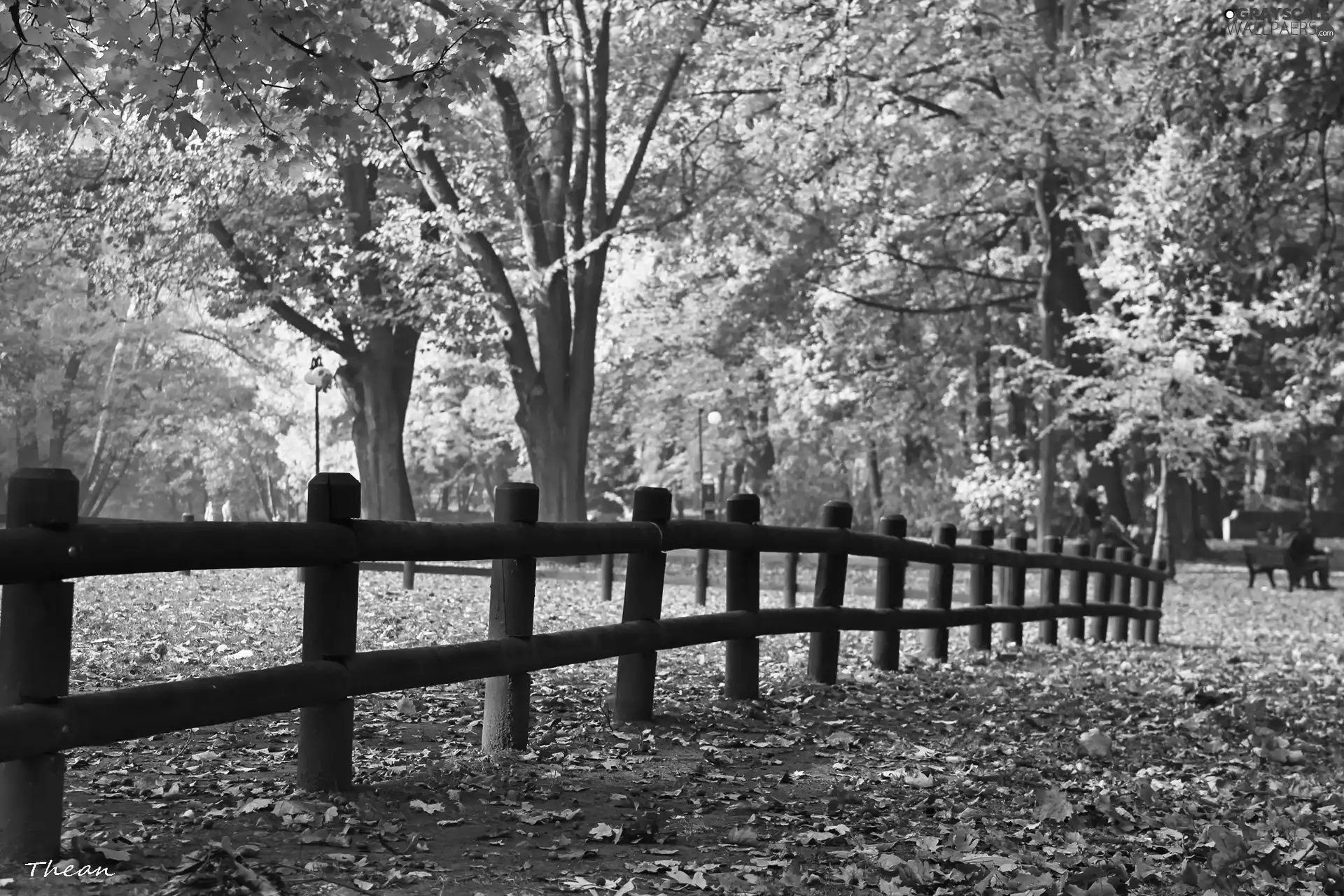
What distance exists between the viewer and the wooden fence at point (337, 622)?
14.4 ft

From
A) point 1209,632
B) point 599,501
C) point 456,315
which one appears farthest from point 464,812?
point 599,501

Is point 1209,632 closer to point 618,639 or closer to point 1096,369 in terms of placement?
point 1096,369

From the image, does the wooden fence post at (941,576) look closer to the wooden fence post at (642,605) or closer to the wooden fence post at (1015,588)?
the wooden fence post at (1015,588)

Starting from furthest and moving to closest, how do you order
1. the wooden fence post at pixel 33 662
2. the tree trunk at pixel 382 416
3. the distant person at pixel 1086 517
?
the distant person at pixel 1086 517, the tree trunk at pixel 382 416, the wooden fence post at pixel 33 662

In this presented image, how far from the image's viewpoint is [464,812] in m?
5.71

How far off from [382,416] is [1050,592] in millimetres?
17510

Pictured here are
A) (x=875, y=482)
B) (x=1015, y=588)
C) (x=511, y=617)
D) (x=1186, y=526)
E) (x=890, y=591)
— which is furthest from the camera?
(x=875, y=482)

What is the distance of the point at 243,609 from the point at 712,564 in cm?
1380

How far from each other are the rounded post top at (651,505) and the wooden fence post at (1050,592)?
786 centimetres

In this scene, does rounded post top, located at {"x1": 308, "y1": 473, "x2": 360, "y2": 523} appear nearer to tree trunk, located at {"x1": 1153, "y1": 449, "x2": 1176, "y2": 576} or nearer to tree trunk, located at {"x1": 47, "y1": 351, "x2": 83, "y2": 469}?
tree trunk, located at {"x1": 1153, "y1": 449, "x2": 1176, "y2": 576}

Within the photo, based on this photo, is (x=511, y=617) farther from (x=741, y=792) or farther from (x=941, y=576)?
(x=941, y=576)

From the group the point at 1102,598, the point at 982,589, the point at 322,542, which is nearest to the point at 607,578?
the point at 1102,598

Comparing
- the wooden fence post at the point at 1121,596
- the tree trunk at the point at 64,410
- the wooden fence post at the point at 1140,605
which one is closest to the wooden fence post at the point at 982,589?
the wooden fence post at the point at 1121,596

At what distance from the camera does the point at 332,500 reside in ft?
18.0
